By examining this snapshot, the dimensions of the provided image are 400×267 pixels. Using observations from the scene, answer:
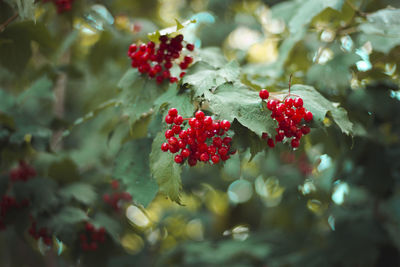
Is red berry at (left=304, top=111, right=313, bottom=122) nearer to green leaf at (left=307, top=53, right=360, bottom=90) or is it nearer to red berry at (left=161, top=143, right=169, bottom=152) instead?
red berry at (left=161, top=143, right=169, bottom=152)

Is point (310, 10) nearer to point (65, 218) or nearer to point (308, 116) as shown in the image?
point (308, 116)

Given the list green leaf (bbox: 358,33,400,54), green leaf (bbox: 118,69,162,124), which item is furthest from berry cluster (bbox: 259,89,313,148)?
green leaf (bbox: 358,33,400,54)

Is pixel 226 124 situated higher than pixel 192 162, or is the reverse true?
pixel 226 124

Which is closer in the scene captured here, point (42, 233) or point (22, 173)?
point (42, 233)

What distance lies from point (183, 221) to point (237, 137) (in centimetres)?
422

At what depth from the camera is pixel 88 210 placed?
3.01 m

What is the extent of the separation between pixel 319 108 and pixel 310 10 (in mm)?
1107

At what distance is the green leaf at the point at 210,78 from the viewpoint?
1.67 meters

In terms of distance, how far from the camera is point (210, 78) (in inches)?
68.2

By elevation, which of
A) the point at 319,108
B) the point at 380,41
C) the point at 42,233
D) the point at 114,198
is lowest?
the point at 114,198

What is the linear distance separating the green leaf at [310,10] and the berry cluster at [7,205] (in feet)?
8.19

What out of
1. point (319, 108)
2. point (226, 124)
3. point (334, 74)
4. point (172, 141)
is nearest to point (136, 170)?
point (172, 141)

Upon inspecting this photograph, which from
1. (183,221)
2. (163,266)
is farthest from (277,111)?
(183,221)

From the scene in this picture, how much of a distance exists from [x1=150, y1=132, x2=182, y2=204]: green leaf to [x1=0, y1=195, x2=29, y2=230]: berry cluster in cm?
159
